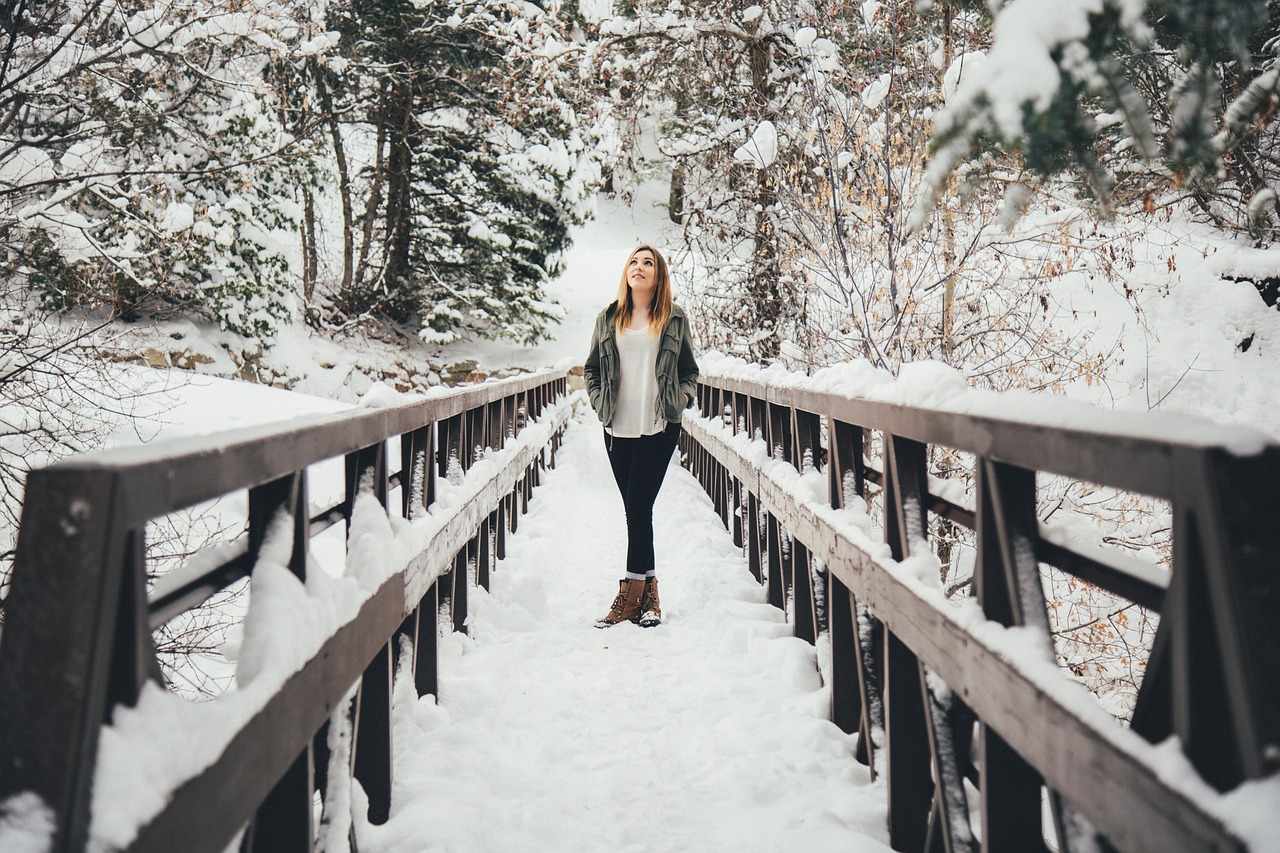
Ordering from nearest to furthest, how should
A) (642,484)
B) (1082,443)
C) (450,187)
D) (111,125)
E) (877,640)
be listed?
1. (1082,443)
2. (877,640)
3. (642,484)
4. (111,125)
5. (450,187)

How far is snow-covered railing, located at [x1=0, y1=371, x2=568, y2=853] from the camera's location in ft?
3.28

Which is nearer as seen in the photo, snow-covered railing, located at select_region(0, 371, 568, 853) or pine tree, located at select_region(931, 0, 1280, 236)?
snow-covered railing, located at select_region(0, 371, 568, 853)

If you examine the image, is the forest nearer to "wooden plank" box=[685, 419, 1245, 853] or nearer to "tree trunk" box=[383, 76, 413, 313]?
"tree trunk" box=[383, 76, 413, 313]

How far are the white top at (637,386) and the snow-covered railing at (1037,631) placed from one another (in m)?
1.67

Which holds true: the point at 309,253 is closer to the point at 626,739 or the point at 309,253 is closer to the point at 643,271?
the point at 643,271

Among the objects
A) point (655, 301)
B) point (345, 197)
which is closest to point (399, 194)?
point (345, 197)

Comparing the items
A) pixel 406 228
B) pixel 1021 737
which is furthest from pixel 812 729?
pixel 406 228

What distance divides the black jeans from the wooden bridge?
1620 mm

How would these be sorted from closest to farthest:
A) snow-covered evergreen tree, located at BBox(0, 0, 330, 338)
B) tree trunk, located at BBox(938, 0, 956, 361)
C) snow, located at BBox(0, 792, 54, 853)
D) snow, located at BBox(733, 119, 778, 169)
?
snow, located at BBox(0, 792, 54, 853)
tree trunk, located at BBox(938, 0, 956, 361)
snow-covered evergreen tree, located at BBox(0, 0, 330, 338)
snow, located at BBox(733, 119, 778, 169)

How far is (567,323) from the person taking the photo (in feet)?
85.0

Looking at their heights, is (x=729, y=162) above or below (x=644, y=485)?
above

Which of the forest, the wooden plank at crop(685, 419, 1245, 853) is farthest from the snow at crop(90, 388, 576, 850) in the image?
the forest

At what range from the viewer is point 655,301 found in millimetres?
4824

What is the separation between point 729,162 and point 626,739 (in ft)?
26.1
